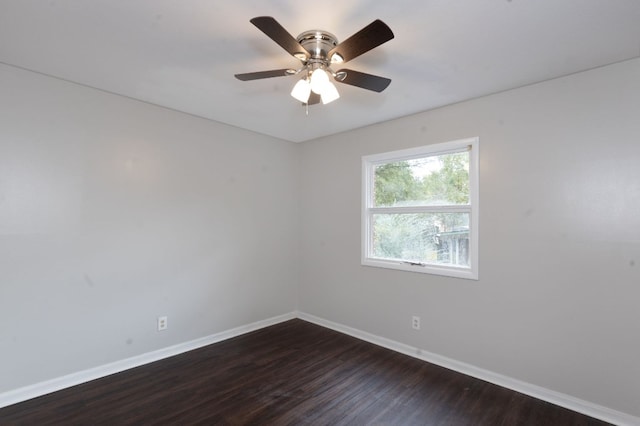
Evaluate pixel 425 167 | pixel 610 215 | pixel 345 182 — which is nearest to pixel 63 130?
pixel 345 182

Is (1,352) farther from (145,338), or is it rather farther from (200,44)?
(200,44)

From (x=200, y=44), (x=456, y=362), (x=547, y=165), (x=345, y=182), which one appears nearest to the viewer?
(x=200, y=44)

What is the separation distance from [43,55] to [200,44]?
1.18m

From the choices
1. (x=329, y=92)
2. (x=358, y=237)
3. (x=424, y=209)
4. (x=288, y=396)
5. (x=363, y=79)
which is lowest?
(x=288, y=396)

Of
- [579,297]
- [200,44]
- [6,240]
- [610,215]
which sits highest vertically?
[200,44]

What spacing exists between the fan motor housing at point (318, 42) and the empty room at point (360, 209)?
0.01 m

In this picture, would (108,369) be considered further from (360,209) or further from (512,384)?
(512,384)

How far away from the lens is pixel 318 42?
186cm

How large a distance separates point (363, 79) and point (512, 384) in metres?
2.67

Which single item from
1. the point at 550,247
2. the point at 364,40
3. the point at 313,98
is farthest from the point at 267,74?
the point at 550,247

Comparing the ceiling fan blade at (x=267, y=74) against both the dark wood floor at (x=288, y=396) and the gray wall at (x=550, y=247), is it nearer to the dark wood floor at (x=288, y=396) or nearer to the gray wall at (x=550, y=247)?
the gray wall at (x=550, y=247)

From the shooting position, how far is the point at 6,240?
91.3 inches

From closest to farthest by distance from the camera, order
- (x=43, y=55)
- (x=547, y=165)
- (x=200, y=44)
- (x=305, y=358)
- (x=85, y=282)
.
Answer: (x=200, y=44) < (x=43, y=55) < (x=547, y=165) < (x=85, y=282) < (x=305, y=358)

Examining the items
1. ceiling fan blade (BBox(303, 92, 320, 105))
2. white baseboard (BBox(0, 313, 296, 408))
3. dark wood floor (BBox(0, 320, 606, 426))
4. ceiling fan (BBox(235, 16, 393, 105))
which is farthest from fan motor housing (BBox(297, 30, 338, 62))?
white baseboard (BBox(0, 313, 296, 408))
